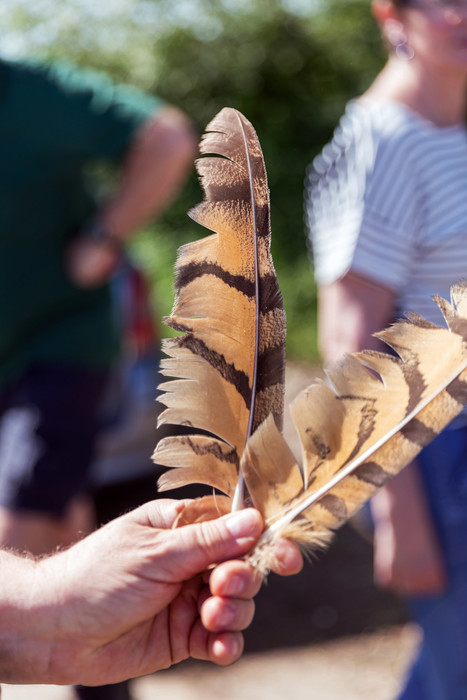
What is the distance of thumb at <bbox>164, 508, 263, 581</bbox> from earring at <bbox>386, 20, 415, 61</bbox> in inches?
56.0

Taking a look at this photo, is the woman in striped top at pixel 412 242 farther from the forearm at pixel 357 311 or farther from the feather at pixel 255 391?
the feather at pixel 255 391

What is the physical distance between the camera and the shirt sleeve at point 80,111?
2.58 m

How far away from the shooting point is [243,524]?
3.77ft

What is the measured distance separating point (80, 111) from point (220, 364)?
173 centimetres

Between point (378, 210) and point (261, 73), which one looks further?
point (261, 73)

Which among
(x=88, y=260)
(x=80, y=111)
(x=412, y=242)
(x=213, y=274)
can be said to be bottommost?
(x=213, y=274)

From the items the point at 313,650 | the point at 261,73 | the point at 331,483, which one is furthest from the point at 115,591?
the point at 261,73

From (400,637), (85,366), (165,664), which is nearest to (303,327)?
(400,637)

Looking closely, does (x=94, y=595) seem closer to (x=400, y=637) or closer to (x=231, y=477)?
(x=231, y=477)

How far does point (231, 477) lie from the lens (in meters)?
1.21

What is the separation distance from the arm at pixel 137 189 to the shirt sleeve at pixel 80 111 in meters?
0.06

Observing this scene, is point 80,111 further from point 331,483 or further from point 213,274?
point 331,483

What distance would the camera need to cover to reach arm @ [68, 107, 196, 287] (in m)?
2.73

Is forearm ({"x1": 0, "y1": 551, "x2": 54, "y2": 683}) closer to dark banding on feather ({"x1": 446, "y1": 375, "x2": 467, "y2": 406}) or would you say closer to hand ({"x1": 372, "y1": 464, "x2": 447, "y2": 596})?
dark banding on feather ({"x1": 446, "y1": 375, "x2": 467, "y2": 406})
